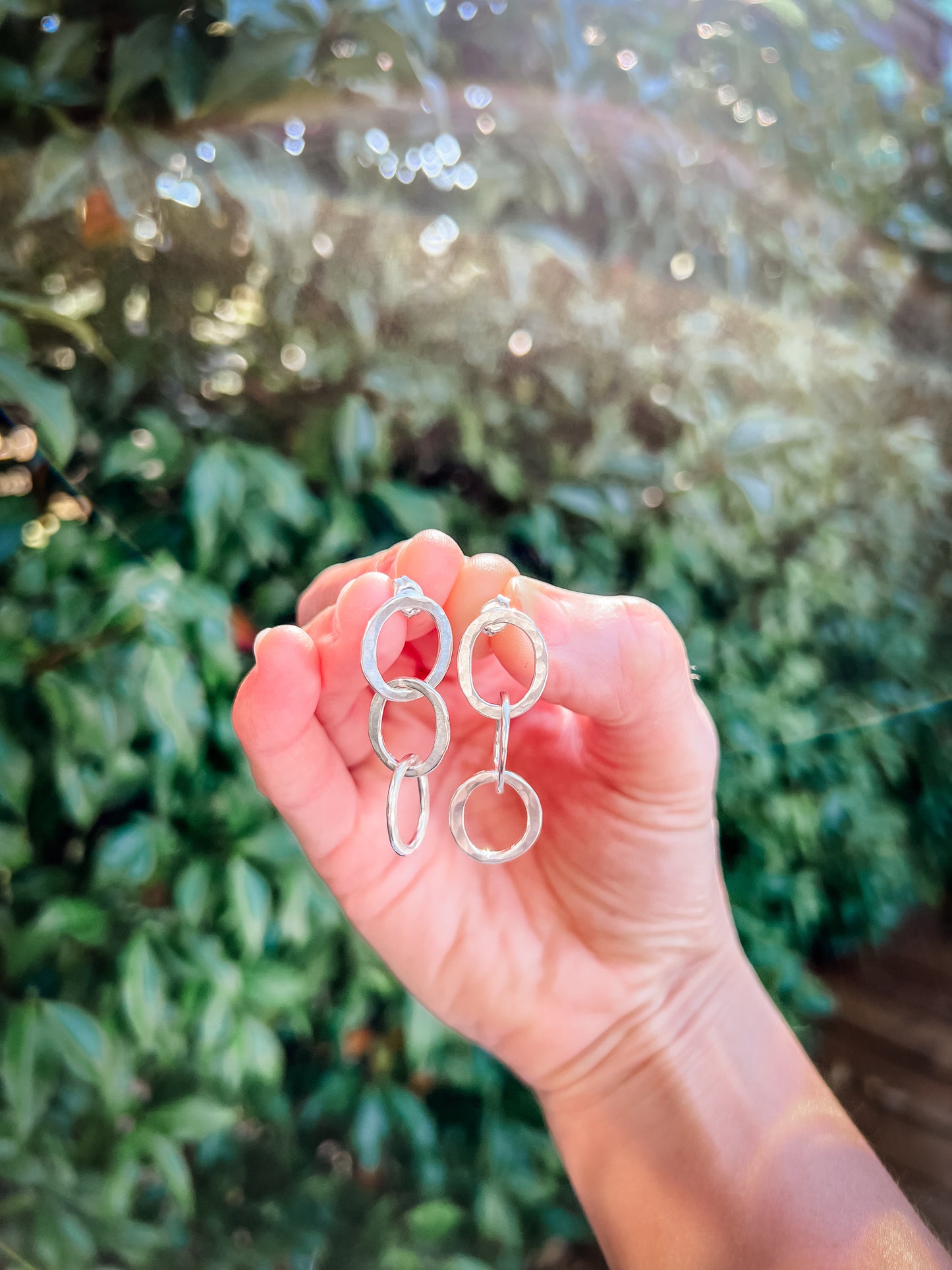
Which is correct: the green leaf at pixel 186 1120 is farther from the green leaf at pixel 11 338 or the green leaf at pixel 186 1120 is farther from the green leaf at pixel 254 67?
the green leaf at pixel 254 67

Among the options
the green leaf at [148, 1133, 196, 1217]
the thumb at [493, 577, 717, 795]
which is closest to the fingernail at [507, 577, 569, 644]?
the thumb at [493, 577, 717, 795]

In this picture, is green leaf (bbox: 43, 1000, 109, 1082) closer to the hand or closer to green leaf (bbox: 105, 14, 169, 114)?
the hand

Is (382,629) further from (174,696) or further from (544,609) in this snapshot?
(174,696)

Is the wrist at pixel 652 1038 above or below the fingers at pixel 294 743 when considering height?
below

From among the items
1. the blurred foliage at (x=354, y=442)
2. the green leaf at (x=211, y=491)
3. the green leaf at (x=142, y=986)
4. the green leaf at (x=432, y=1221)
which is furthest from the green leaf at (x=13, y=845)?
the green leaf at (x=432, y=1221)

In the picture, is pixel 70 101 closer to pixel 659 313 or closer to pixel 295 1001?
pixel 659 313

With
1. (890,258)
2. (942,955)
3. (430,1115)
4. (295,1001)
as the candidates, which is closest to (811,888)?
(942,955)
